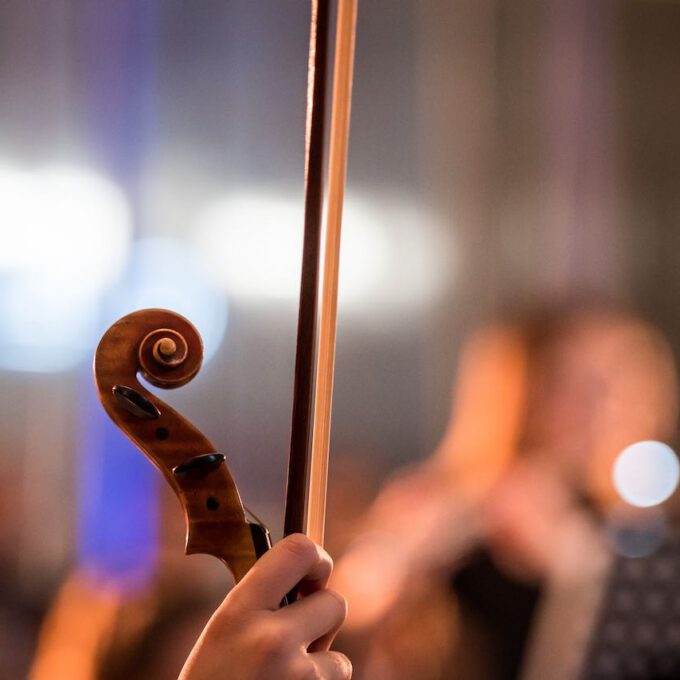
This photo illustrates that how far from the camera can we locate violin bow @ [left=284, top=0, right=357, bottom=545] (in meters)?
0.56

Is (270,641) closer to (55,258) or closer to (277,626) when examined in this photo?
(277,626)

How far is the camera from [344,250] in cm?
285

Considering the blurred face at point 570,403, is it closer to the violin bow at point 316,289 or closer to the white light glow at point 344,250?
the white light glow at point 344,250

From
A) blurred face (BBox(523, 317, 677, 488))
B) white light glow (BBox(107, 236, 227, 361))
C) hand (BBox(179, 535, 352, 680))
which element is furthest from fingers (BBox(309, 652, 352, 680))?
white light glow (BBox(107, 236, 227, 361))

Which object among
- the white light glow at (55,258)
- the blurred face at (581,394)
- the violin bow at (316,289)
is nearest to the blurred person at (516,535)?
the blurred face at (581,394)

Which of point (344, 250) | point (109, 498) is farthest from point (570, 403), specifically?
point (109, 498)

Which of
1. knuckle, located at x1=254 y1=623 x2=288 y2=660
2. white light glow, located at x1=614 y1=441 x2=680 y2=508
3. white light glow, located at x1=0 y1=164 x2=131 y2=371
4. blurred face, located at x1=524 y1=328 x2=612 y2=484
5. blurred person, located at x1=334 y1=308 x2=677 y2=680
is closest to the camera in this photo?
knuckle, located at x1=254 y1=623 x2=288 y2=660

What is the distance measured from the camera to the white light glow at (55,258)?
2521mm

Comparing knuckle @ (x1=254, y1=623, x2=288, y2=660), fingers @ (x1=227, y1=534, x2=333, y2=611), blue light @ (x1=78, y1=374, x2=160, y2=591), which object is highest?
fingers @ (x1=227, y1=534, x2=333, y2=611)

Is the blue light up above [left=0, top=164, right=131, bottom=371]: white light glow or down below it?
below

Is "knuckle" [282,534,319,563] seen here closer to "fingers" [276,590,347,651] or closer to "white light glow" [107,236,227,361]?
"fingers" [276,590,347,651]

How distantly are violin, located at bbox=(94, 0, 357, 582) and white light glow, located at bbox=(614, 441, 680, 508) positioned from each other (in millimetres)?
1847

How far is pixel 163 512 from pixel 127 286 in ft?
2.19

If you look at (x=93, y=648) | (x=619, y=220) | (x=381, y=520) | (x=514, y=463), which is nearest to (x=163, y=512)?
(x=93, y=648)
